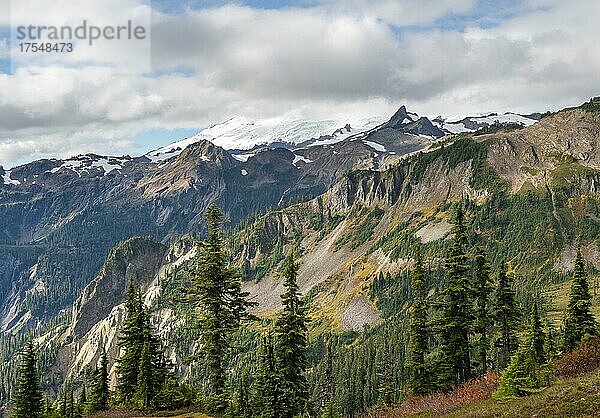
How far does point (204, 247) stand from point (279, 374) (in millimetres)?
10478

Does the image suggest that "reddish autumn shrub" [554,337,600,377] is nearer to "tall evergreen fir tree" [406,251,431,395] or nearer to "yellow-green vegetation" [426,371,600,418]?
"yellow-green vegetation" [426,371,600,418]

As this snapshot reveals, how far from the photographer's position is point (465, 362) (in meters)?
44.2

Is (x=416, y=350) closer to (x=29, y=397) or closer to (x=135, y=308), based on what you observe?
(x=135, y=308)

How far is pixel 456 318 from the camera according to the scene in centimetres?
4328

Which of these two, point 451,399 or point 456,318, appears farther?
point 456,318

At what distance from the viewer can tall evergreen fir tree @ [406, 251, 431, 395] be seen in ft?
148

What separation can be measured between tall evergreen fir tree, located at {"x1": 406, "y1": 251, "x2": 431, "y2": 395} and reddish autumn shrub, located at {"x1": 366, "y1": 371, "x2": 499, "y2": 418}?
7.39 feet

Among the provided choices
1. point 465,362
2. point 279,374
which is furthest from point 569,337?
point 279,374

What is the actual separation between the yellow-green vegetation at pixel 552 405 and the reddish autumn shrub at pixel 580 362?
335 inches

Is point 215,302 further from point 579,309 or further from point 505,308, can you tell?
point 579,309

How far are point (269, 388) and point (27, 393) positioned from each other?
77.4 feet

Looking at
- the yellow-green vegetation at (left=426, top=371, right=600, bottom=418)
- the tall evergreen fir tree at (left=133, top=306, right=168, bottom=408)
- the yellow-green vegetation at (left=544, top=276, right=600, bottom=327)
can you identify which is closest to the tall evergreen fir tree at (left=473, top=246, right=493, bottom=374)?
the yellow-green vegetation at (left=426, top=371, right=600, bottom=418)

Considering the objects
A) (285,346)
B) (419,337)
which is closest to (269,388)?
(285,346)

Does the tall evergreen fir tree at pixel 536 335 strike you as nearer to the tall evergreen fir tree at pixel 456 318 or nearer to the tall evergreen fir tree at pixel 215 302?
the tall evergreen fir tree at pixel 456 318
